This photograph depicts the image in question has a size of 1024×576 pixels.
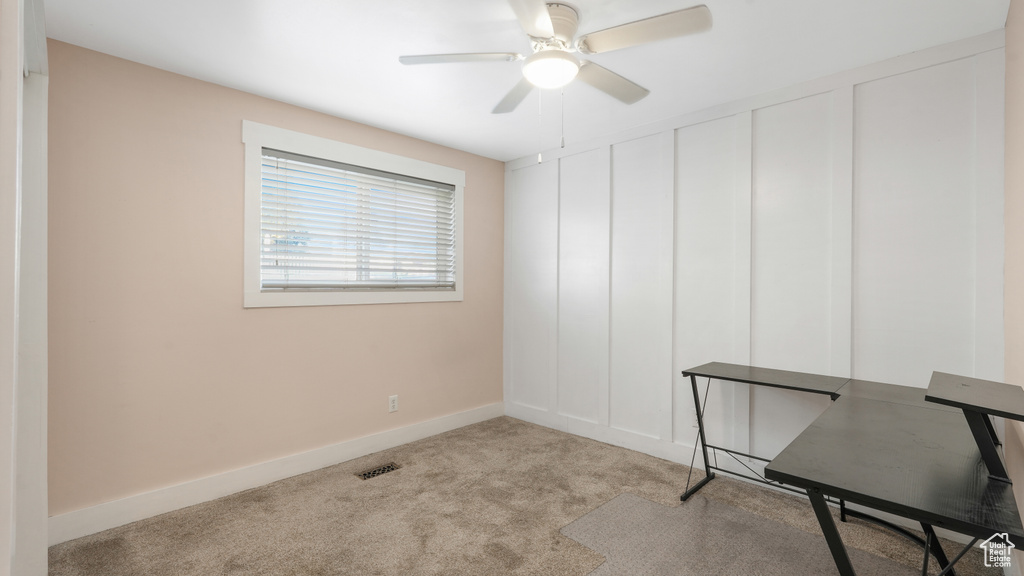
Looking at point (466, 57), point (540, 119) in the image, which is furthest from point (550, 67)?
point (540, 119)

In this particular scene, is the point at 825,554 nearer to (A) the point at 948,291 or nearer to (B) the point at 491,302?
(A) the point at 948,291

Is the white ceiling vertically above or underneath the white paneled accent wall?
above

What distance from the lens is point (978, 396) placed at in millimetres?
1386

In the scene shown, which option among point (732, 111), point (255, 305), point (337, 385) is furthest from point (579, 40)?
point (337, 385)

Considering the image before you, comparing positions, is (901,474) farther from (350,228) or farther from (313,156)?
(313,156)

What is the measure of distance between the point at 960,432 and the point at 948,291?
39.8 inches

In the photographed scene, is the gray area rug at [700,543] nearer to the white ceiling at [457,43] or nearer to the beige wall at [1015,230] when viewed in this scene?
the beige wall at [1015,230]

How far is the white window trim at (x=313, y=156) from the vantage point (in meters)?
2.93

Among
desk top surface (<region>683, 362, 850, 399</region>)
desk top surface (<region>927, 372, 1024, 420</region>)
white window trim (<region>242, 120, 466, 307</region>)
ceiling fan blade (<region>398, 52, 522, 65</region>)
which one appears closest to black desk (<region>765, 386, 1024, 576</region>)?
desk top surface (<region>927, 372, 1024, 420</region>)

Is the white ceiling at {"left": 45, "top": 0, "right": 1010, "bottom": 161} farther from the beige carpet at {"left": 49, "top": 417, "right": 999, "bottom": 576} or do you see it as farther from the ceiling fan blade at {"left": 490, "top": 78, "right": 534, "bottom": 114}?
the beige carpet at {"left": 49, "top": 417, "right": 999, "bottom": 576}

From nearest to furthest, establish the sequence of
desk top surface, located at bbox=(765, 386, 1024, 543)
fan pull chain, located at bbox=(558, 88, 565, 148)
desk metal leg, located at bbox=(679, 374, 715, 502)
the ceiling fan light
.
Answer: desk top surface, located at bbox=(765, 386, 1024, 543), the ceiling fan light, desk metal leg, located at bbox=(679, 374, 715, 502), fan pull chain, located at bbox=(558, 88, 565, 148)

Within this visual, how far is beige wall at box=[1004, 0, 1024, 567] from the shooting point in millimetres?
1751

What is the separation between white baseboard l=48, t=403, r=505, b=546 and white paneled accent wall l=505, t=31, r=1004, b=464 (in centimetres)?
127

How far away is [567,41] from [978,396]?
196 cm
